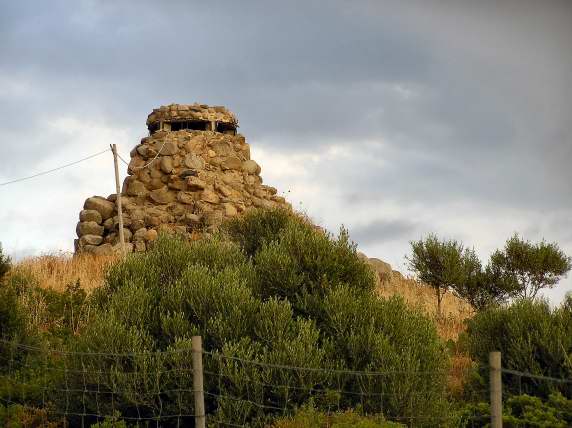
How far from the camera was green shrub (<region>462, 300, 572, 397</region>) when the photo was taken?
58.4ft

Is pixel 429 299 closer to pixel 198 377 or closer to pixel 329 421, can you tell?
pixel 329 421

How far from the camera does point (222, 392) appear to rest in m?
14.8

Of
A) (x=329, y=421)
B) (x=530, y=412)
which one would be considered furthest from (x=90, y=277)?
(x=530, y=412)

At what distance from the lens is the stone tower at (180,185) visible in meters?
32.8

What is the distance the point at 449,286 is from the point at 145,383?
2043 centimetres

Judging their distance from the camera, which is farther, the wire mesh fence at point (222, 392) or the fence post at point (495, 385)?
the wire mesh fence at point (222, 392)

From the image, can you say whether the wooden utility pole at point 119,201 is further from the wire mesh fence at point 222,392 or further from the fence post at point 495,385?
the fence post at point 495,385

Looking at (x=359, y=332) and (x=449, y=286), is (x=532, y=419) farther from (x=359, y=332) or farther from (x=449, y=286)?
(x=449, y=286)

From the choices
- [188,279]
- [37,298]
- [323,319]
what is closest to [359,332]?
[323,319]

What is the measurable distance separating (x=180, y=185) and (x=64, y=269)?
258 inches

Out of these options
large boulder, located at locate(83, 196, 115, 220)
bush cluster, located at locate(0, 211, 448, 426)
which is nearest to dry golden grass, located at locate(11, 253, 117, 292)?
large boulder, located at locate(83, 196, 115, 220)

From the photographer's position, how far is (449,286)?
33.4 metres

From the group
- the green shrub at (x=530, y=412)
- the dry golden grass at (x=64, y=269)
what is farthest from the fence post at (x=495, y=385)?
the dry golden grass at (x=64, y=269)

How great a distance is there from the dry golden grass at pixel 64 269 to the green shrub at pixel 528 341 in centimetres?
1181
